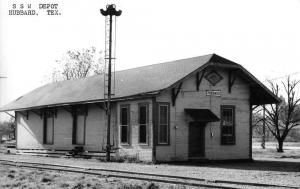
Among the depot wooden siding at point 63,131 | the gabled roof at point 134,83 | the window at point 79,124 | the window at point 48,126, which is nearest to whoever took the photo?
the gabled roof at point 134,83

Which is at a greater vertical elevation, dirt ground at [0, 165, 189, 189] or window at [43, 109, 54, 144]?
window at [43, 109, 54, 144]

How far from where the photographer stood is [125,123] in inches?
930

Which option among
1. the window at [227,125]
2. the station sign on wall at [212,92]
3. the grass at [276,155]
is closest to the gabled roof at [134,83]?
the station sign on wall at [212,92]

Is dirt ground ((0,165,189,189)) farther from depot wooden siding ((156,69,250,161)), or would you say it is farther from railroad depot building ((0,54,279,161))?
depot wooden siding ((156,69,250,161))

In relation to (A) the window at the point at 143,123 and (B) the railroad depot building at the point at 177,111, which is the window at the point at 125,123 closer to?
(B) the railroad depot building at the point at 177,111

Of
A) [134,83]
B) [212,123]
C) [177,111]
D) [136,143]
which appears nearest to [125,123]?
[136,143]

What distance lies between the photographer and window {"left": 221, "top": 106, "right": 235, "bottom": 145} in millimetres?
23453

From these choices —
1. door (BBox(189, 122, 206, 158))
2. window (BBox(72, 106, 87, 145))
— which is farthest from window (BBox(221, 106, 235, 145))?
window (BBox(72, 106, 87, 145))

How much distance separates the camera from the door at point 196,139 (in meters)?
22.5

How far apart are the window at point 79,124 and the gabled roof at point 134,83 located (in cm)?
73

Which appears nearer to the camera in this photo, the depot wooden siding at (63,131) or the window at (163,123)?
the window at (163,123)

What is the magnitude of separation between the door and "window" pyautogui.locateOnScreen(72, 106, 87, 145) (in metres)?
7.37

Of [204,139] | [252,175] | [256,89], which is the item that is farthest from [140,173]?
[256,89]

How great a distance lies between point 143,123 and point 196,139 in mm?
2644
